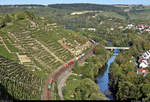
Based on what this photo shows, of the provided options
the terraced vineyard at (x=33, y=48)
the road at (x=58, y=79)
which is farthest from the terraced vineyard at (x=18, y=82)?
the road at (x=58, y=79)

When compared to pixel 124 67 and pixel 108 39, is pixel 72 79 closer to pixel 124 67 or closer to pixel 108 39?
pixel 124 67

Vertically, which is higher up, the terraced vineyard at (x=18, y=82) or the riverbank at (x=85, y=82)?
the terraced vineyard at (x=18, y=82)

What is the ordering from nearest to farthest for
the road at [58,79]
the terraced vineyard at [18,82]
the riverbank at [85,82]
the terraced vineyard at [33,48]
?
the terraced vineyard at [18,82] → the riverbank at [85,82] → the road at [58,79] → the terraced vineyard at [33,48]

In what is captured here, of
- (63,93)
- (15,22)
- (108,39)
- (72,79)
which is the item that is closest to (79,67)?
(72,79)

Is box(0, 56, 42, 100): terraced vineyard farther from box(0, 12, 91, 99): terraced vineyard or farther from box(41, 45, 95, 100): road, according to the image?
box(41, 45, 95, 100): road

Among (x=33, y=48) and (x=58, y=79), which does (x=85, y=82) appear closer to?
(x=58, y=79)

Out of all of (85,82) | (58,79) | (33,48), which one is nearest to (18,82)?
(85,82)

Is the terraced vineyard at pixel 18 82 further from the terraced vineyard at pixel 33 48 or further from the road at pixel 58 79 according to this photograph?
the road at pixel 58 79

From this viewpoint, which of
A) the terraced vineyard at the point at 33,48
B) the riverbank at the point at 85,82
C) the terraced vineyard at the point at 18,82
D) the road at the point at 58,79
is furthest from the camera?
the terraced vineyard at the point at 33,48

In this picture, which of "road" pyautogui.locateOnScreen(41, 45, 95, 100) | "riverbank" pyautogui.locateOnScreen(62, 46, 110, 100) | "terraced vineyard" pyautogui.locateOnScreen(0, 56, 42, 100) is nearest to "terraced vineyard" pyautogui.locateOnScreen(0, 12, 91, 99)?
"terraced vineyard" pyautogui.locateOnScreen(0, 56, 42, 100)

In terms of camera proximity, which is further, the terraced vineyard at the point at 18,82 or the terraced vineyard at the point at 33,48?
the terraced vineyard at the point at 33,48
